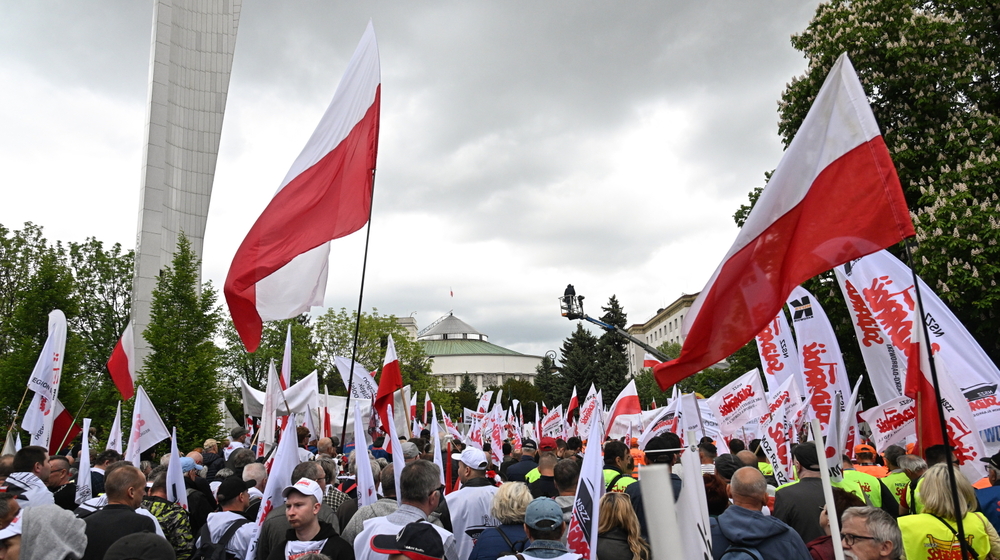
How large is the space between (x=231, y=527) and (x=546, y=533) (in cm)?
294

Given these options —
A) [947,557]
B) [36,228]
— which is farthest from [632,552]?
[36,228]

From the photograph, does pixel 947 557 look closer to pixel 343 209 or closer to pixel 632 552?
pixel 632 552

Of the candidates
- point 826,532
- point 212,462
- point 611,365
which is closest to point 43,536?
point 826,532

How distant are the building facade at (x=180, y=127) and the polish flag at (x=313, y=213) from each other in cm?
2946

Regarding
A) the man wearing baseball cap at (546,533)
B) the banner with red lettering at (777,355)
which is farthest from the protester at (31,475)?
the banner with red lettering at (777,355)

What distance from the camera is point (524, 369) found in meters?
172

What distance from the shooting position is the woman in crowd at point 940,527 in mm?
4289

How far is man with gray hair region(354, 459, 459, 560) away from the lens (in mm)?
4379

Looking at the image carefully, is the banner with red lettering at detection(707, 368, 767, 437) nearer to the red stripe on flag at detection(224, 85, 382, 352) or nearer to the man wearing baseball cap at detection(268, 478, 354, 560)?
the red stripe on flag at detection(224, 85, 382, 352)

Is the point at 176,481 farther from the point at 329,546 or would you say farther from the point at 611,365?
the point at 611,365

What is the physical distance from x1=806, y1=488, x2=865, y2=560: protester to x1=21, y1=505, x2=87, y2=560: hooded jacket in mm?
4405

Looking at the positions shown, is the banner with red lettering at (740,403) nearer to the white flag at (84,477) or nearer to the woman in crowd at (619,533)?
the woman in crowd at (619,533)

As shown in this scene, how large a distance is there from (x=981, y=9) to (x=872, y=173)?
856 inches

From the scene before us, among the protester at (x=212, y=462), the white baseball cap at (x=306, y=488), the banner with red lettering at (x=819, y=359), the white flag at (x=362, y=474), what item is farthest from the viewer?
the protester at (x=212, y=462)
